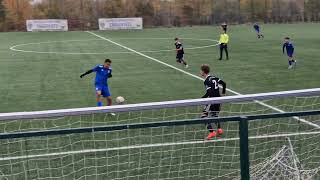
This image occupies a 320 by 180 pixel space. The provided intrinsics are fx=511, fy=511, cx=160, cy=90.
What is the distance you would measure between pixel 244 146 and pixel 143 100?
10.7m

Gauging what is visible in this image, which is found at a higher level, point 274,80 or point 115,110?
point 115,110

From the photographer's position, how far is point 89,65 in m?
26.6

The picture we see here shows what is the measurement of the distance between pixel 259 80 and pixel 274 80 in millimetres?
560

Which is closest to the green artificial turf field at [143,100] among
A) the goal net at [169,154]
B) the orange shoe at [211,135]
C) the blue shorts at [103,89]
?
the goal net at [169,154]

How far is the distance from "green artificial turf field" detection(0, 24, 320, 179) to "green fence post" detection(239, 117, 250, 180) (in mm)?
2048

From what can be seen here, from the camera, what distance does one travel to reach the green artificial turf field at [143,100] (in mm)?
8641

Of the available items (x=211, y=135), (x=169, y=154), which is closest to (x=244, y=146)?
(x=169, y=154)

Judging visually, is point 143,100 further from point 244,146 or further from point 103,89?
point 244,146

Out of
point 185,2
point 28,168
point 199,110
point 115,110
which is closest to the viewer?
point 115,110

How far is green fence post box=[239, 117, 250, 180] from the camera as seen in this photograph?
5.25 meters

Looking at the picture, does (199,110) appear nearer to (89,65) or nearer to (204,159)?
(204,159)

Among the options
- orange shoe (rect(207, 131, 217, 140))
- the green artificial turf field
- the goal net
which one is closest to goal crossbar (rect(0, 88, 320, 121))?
the green artificial turf field

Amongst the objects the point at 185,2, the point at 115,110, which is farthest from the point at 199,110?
the point at 185,2

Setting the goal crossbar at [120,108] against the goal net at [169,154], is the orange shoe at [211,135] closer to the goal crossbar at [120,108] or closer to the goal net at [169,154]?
the goal net at [169,154]
